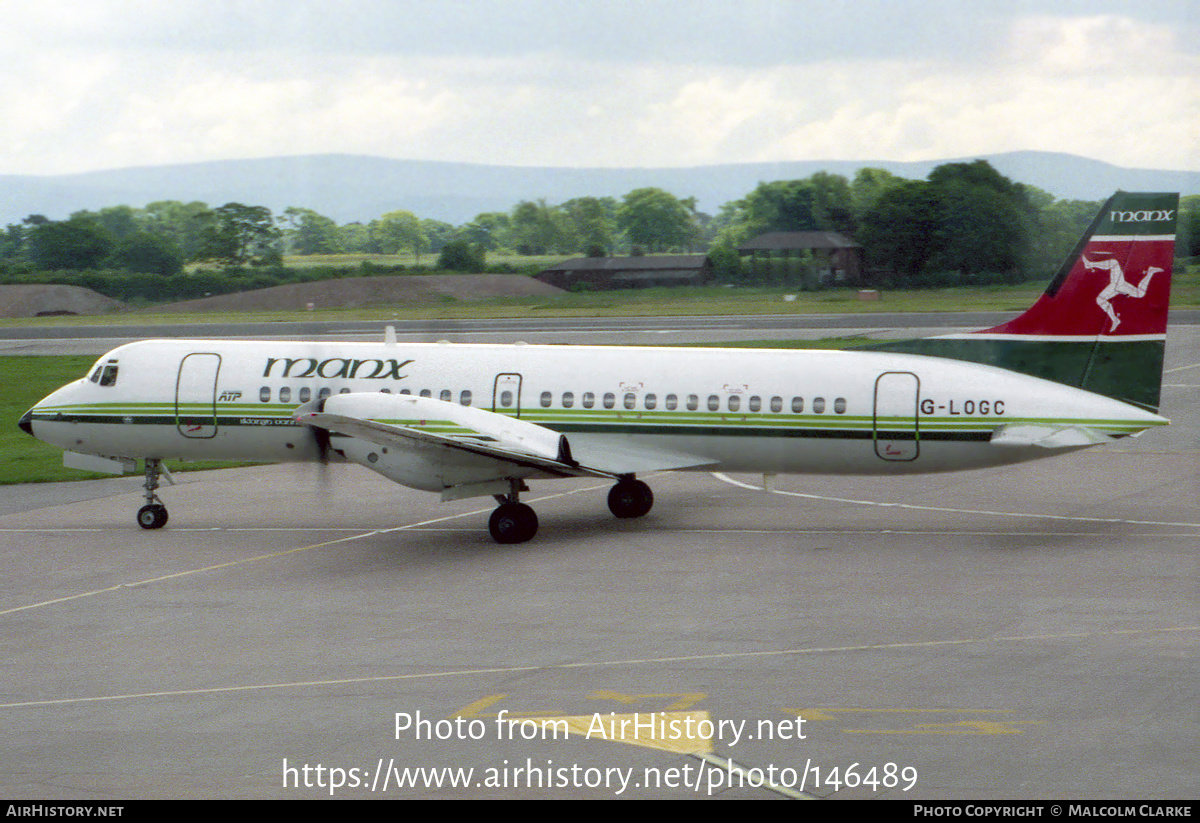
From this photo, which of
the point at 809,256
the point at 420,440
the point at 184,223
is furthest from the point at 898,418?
the point at 184,223

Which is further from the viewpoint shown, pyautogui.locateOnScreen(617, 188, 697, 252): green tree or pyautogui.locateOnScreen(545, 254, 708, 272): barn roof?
pyautogui.locateOnScreen(545, 254, 708, 272): barn roof

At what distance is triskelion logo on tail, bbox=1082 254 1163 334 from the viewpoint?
23609 mm

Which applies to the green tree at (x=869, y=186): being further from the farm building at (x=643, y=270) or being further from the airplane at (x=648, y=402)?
the farm building at (x=643, y=270)

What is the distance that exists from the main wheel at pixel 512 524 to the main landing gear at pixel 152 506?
7.35 metres

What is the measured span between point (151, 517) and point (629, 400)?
397 inches

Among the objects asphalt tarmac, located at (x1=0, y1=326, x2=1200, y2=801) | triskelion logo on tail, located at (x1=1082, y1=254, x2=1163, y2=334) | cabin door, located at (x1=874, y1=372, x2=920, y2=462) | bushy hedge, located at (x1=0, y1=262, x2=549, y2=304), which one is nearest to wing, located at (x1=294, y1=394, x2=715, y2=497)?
asphalt tarmac, located at (x1=0, y1=326, x2=1200, y2=801)

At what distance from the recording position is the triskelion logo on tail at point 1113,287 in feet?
77.5

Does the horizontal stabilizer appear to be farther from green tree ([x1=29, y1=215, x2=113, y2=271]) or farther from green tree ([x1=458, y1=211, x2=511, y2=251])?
green tree ([x1=29, y1=215, x2=113, y2=271])

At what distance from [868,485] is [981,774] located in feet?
61.7

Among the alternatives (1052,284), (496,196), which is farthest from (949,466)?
(496,196)

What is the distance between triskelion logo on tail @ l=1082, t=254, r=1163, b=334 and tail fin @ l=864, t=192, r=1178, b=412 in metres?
0.02

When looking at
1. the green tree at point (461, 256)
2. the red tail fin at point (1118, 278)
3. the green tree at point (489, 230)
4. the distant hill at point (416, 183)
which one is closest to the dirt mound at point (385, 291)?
the green tree at point (461, 256)

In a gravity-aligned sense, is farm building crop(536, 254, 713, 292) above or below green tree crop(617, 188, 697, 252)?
below
